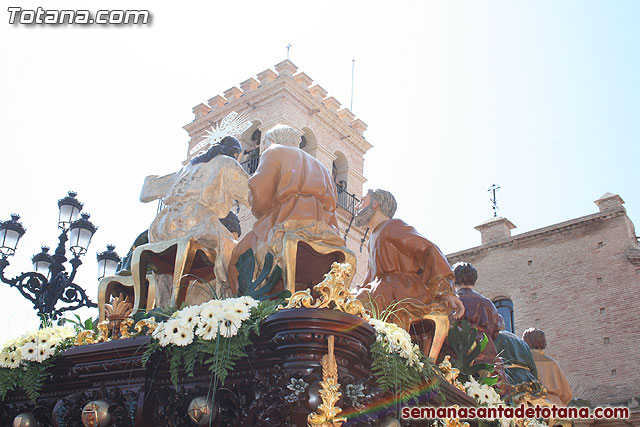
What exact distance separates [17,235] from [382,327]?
851 cm

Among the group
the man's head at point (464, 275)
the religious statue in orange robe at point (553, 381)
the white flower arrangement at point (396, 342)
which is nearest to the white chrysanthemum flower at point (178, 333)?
the white flower arrangement at point (396, 342)

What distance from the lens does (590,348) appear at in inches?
861

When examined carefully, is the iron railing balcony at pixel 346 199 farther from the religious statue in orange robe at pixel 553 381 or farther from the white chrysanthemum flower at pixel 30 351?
the white chrysanthemum flower at pixel 30 351

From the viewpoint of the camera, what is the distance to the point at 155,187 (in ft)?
23.9

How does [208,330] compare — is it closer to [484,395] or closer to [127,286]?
[127,286]

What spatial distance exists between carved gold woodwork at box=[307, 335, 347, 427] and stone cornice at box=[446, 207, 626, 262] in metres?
21.7

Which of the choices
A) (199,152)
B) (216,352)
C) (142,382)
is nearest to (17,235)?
A: (199,152)

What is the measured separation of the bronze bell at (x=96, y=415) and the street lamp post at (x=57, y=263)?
614 centimetres

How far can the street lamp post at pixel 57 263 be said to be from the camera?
1074 cm

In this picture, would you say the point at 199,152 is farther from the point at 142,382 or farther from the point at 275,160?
the point at 142,382

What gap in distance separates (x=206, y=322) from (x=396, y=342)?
127 centimetres

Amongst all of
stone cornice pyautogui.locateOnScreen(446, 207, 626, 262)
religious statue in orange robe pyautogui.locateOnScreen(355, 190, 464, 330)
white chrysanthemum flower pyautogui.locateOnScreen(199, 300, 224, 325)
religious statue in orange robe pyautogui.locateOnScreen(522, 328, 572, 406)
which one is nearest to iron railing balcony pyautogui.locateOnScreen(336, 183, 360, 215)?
stone cornice pyautogui.locateOnScreen(446, 207, 626, 262)

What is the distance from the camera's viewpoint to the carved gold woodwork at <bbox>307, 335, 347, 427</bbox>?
162 inches

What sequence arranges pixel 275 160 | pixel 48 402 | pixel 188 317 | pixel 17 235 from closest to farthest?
pixel 188 317 < pixel 48 402 < pixel 275 160 < pixel 17 235
